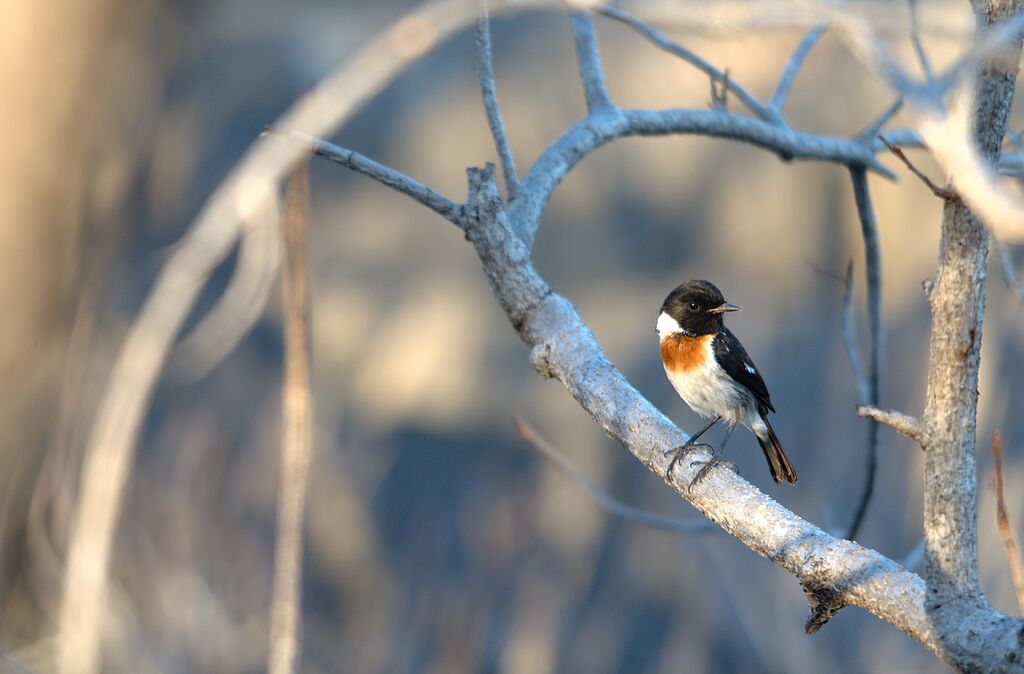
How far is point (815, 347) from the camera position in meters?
7.20

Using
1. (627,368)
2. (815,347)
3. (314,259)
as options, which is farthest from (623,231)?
(314,259)

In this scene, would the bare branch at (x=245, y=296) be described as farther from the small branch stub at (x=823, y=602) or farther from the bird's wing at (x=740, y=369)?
the bird's wing at (x=740, y=369)

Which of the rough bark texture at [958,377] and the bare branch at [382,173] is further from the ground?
the bare branch at [382,173]

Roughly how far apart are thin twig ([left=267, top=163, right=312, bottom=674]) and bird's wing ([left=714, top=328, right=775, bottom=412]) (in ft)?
5.52

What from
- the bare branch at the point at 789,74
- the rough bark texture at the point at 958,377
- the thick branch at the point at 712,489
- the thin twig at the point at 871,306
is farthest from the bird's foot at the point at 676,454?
the bare branch at the point at 789,74

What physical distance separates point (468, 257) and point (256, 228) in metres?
A: 6.17

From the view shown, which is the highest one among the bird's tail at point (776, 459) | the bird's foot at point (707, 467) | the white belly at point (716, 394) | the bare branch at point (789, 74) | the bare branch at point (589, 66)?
the bare branch at point (789, 74)

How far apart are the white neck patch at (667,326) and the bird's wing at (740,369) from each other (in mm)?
170

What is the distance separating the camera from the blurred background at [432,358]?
5.85m

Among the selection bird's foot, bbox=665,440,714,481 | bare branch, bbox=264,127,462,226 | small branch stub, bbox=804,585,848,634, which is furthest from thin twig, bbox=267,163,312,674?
small branch stub, bbox=804,585,848,634

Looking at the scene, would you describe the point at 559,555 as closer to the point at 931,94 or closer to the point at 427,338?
the point at 427,338

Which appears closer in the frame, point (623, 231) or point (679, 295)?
point (679, 295)

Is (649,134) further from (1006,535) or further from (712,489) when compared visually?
(1006,535)

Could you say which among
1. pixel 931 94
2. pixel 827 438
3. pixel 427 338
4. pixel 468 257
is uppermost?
pixel 468 257
